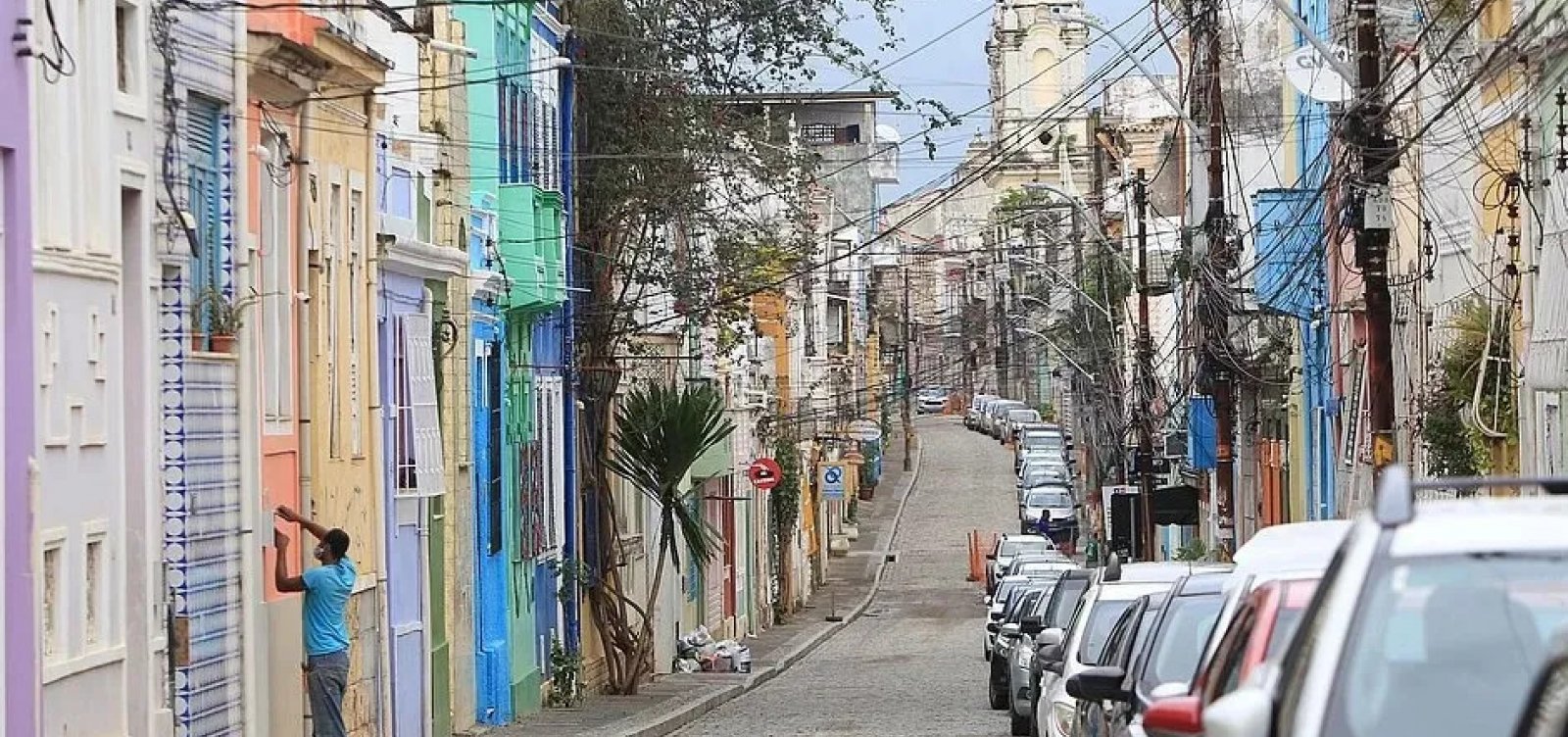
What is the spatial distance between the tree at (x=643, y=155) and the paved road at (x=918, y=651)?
3.61m

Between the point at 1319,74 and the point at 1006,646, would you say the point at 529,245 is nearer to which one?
the point at 1006,646

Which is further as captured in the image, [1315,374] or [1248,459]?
[1248,459]

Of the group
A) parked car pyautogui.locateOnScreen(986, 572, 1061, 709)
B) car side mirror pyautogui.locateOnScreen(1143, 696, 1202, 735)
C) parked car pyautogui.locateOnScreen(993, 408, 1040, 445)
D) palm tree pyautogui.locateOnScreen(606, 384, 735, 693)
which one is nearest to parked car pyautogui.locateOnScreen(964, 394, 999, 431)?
parked car pyautogui.locateOnScreen(993, 408, 1040, 445)

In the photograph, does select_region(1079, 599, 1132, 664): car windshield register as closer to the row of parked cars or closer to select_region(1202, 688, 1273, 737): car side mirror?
the row of parked cars

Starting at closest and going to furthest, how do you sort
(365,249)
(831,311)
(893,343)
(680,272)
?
1. (365,249)
2. (680,272)
3. (831,311)
4. (893,343)

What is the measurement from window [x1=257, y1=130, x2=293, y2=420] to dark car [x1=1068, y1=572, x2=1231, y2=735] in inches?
408

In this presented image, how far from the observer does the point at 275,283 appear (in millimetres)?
24109

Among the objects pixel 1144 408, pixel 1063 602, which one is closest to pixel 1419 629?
pixel 1063 602

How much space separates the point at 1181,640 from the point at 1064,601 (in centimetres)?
1683

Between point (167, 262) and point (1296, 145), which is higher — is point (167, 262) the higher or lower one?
the lower one

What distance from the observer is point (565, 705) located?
3831 cm

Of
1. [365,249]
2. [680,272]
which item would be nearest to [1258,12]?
[680,272]

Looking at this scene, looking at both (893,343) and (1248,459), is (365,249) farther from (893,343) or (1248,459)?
(893,343)

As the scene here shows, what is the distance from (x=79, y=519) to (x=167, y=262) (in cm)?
282
